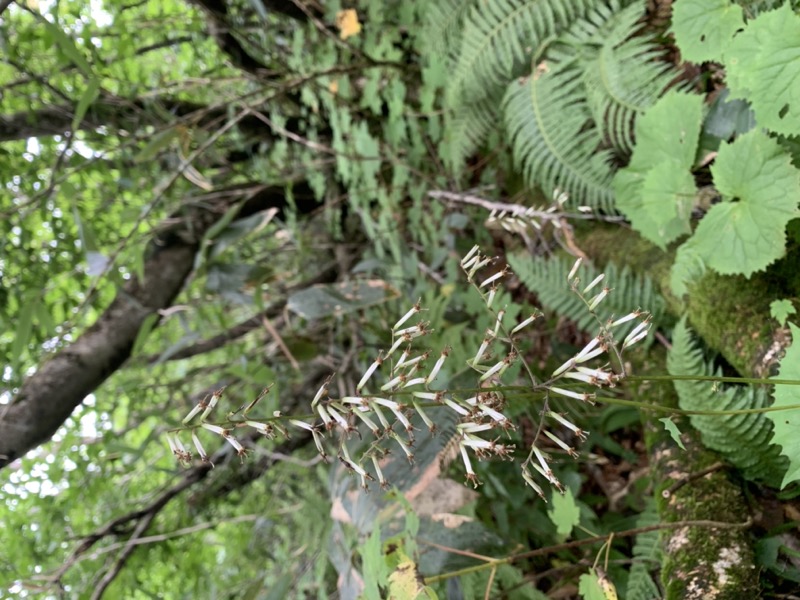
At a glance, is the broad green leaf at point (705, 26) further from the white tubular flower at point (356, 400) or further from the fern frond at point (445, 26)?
the fern frond at point (445, 26)

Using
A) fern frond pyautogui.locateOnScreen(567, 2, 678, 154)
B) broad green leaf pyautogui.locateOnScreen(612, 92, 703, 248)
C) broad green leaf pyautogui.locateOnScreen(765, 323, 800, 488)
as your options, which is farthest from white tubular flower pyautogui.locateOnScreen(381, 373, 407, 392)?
fern frond pyautogui.locateOnScreen(567, 2, 678, 154)

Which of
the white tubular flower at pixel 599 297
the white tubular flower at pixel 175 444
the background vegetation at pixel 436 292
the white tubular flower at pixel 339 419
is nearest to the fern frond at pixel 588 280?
the background vegetation at pixel 436 292

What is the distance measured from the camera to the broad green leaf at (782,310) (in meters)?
1.12

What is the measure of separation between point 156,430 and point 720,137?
6.91ft

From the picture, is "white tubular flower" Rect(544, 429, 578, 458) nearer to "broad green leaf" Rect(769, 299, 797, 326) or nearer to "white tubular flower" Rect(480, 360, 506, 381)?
"white tubular flower" Rect(480, 360, 506, 381)

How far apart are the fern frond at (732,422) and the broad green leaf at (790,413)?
0.22 meters

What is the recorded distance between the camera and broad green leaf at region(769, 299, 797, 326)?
3.68 ft

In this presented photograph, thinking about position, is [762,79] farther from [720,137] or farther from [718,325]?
[718,325]

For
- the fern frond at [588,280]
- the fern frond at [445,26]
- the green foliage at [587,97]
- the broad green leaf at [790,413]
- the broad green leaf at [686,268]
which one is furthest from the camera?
the fern frond at [445,26]

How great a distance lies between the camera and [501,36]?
204 cm

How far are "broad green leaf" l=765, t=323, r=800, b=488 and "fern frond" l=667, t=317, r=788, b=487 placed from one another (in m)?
0.22

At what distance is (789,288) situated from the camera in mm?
1209

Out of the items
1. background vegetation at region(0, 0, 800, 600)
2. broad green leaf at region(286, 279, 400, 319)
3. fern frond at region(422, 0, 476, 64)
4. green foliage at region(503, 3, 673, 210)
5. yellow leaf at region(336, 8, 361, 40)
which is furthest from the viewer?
yellow leaf at region(336, 8, 361, 40)

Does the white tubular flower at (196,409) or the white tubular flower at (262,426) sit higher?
the white tubular flower at (196,409)
